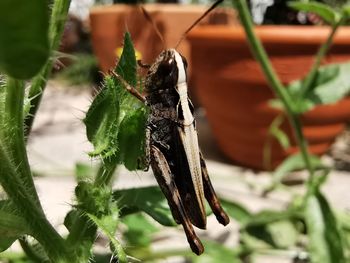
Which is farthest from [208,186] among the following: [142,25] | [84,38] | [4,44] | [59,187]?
[84,38]

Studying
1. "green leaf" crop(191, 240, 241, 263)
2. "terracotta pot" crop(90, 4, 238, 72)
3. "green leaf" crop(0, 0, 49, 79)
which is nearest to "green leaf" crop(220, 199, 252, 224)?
"green leaf" crop(191, 240, 241, 263)

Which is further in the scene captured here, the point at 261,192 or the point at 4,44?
the point at 261,192

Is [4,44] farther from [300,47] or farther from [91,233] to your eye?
[300,47]

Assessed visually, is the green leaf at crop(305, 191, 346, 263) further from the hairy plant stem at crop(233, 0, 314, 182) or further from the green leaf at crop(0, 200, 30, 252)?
the green leaf at crop(0, 200, 30, 252)

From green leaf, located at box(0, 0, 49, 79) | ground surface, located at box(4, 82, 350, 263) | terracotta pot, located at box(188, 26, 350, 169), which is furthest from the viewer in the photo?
terracotta pot, located at box(188, 26, 350, 169)

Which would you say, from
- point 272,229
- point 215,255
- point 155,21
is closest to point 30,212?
point 215,255

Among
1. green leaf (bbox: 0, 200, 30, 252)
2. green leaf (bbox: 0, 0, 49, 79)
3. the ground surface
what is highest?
green leaf (bbox: 0, 0, 49, 79)

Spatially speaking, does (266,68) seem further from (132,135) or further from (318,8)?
(132,135)
